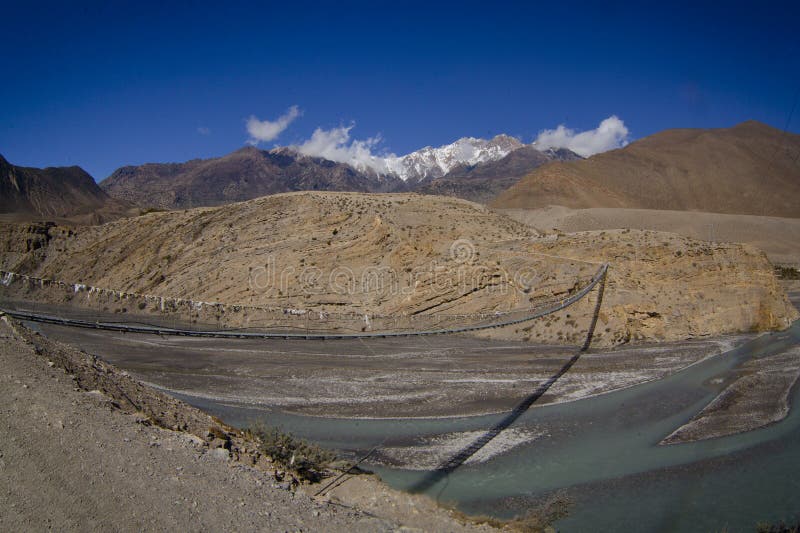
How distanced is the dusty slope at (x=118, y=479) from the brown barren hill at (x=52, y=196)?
97310 mm

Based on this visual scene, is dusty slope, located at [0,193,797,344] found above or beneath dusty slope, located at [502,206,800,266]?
beneath

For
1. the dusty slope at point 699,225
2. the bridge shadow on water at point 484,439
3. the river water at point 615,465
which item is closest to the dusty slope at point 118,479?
the bridge shadow on water at point 484,439

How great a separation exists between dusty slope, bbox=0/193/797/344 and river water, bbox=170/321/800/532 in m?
9.39

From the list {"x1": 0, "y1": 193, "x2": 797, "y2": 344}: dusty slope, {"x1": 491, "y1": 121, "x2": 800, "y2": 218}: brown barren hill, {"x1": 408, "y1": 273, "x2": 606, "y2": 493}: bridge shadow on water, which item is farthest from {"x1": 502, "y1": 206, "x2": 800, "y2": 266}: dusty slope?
{"x1": 408, "y1": 273, "x2": 606, "y2": 493}: bridge shadow on water

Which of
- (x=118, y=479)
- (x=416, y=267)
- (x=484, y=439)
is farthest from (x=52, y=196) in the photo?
(x=118, y=479)

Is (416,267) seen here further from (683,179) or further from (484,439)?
(683,179)

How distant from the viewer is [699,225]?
7275cm

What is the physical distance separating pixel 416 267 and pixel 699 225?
200ft

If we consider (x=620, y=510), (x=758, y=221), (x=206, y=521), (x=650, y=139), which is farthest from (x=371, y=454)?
(x=650, y=139)

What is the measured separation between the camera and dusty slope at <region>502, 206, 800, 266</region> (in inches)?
2741

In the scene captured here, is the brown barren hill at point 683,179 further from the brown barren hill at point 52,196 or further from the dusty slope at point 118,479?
the dusty slope at point 118,479

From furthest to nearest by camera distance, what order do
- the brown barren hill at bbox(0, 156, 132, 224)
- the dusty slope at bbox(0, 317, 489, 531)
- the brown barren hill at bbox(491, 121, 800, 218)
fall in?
the brown barren hill at bbox(0, 156, 132, 224), the brown barren hill at bbox(491, 121, 800, 218), the dusty slope at bbox(0, 317, 489, 531)

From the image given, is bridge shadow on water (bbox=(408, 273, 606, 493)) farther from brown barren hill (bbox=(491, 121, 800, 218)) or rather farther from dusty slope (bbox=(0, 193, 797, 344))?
brown barren hill (bbox=(491, 121, 800, 218))

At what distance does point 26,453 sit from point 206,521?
1.88 m
